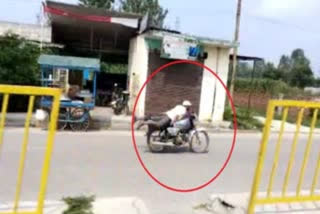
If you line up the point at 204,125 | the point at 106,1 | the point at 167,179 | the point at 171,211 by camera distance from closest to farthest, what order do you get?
the point at 171,211
the point at 167,179
the point at 204,125
the point at 106,1

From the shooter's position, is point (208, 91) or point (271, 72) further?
point (271, 72)

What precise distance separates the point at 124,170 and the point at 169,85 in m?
7.04

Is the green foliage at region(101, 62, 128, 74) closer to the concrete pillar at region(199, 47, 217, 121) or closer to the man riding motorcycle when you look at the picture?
the concrete pillar at region(199, 47, 217, 121)

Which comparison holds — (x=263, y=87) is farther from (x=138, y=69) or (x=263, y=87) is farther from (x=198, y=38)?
(x=198, y=38)

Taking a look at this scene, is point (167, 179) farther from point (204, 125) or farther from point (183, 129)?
point (204, 125)

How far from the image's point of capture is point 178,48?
12312 mm

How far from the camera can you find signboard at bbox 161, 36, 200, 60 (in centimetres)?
1218

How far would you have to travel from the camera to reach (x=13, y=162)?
6.38 meters

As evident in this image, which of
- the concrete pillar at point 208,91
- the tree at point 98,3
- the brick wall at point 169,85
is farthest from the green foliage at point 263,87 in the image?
the tree at point 98,3

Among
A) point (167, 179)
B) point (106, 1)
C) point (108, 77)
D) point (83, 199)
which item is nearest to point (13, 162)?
point (167, 179)

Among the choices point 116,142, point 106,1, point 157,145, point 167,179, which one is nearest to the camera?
point 167,179

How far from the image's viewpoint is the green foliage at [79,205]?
3.41m

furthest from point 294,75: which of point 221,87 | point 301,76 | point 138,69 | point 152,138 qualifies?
point 152,138

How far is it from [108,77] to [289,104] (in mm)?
14912
